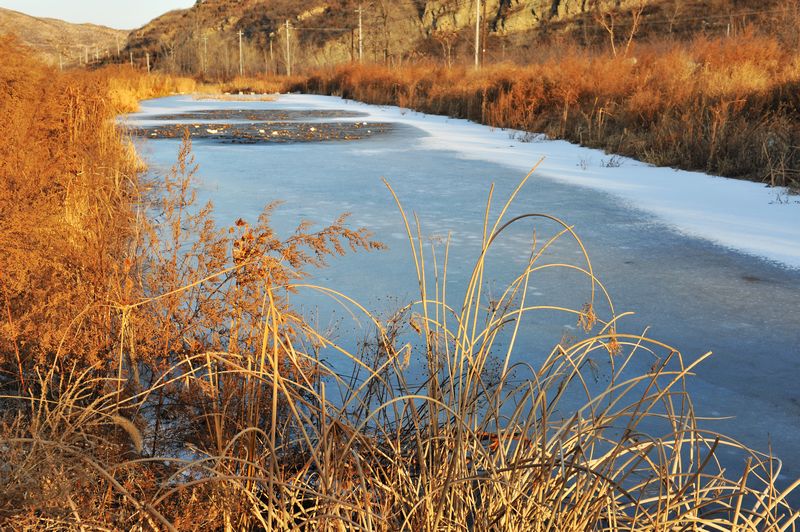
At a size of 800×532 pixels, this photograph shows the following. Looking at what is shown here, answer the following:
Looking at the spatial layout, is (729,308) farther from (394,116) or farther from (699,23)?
(699,23)

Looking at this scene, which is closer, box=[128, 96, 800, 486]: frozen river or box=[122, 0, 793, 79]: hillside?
box=[128, 96, 800, 486]: frozen river

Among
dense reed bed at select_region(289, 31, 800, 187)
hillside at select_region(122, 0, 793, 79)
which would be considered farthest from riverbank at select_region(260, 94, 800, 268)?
hillside at select_region(122, 0, 793, 79)

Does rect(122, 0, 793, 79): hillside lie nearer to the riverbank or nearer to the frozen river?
the riverbank

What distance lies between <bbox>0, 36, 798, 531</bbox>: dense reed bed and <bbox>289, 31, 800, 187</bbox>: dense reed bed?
5.21 metres

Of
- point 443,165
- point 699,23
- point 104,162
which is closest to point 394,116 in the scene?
point 443,165

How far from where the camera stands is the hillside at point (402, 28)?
1895 inches

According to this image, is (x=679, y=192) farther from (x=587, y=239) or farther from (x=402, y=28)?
(x=402, y=28)

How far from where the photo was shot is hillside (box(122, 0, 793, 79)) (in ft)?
158

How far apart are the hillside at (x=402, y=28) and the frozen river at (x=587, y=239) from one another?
35914 millimetres

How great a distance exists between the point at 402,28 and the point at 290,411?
67.4 meters

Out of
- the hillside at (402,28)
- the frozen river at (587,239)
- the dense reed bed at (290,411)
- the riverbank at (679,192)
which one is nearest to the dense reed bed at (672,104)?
the riverbank at (679,192)

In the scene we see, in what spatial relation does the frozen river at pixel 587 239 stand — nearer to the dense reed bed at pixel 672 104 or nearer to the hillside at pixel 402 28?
the dense reed bed at pixel 672 104

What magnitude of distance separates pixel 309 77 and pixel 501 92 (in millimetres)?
23696

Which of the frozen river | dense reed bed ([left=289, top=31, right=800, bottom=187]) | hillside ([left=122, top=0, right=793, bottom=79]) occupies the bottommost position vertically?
the frozen river
